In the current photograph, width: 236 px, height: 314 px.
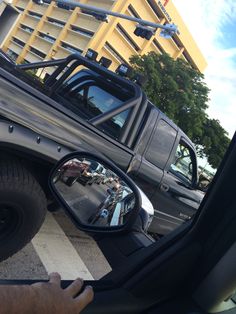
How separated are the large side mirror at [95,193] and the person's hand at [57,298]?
0.33m

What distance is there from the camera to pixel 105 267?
409 cm

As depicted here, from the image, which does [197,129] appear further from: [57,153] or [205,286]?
[205,286]

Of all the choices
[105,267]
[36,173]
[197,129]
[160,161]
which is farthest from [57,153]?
[197,129]

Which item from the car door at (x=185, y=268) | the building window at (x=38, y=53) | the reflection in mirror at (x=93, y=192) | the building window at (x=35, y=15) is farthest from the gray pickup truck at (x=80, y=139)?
the building window at (x=35, y=15)

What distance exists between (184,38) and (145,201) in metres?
64.9

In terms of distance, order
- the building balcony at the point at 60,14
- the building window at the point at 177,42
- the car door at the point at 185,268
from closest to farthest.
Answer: the car door at the point at 185,268 → the building window at the point at 177,42 → the building balcony at the point at 60,14

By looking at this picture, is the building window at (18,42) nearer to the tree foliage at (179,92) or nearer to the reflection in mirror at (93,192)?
the tree foliage at (179,92)

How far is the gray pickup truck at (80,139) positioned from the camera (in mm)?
2893

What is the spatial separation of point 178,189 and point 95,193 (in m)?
3.39

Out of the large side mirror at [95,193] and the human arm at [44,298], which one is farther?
the large side mirror at [95,193]

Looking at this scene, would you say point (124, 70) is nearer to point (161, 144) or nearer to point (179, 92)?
point (161, 144)

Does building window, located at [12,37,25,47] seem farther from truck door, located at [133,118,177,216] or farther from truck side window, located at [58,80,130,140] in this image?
truck door, located at [133,118,177,216]

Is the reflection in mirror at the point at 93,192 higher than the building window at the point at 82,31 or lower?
lower

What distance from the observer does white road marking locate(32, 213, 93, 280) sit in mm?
3570
